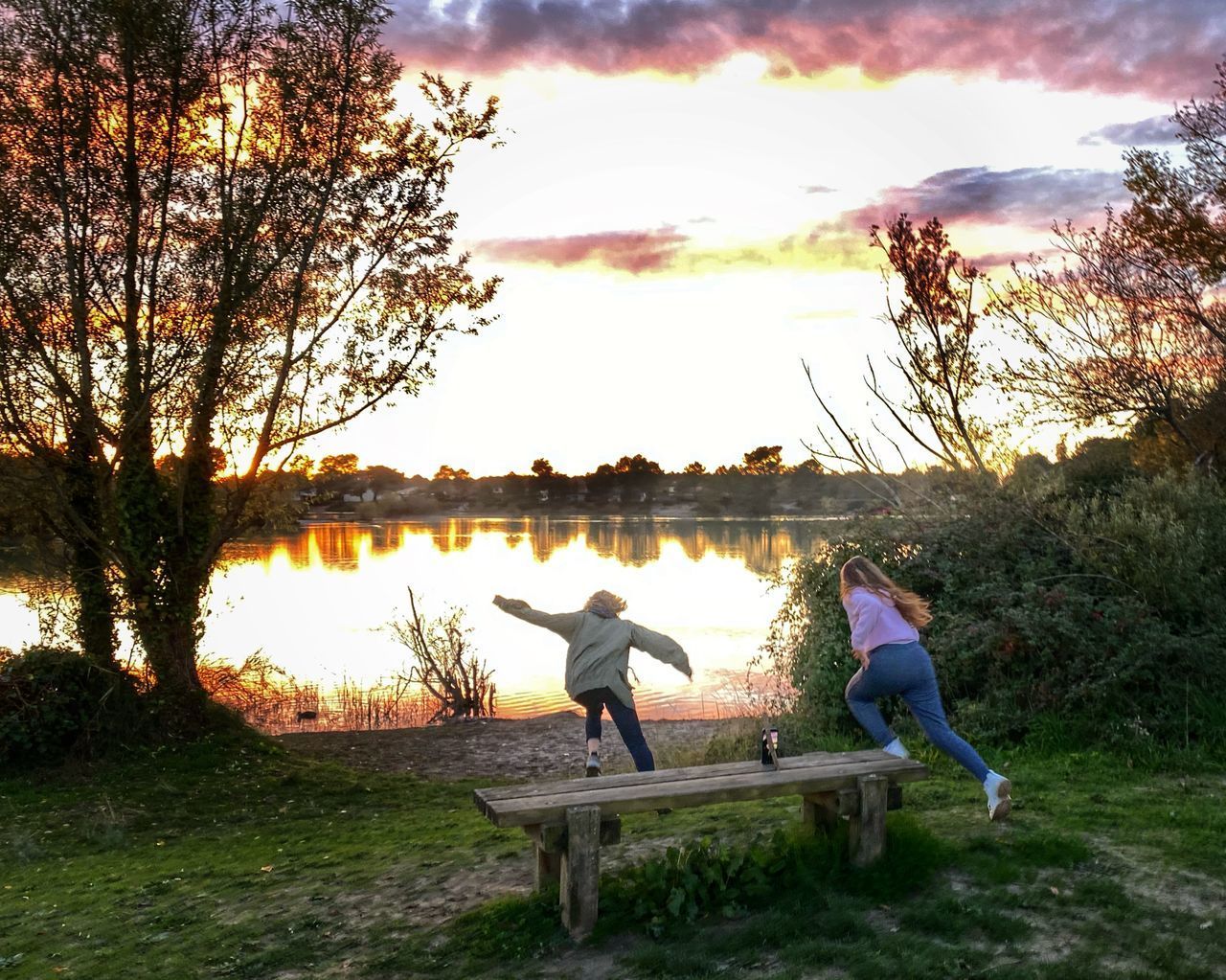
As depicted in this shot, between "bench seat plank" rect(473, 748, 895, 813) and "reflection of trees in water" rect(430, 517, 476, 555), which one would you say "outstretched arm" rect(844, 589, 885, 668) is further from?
"reflection of trees in water" rect(430, 517, 476, 555)

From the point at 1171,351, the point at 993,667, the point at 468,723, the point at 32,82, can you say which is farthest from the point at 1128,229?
the point at 32,82

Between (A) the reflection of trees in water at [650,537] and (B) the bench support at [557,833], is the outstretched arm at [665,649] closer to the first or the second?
(B) the bench support at [557,833]

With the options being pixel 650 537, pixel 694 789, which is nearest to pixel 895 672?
pixel 694 789

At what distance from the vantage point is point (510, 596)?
15383mm

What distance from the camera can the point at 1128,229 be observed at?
61.9 ft

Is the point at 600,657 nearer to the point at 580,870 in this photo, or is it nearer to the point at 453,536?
the point at 580,870

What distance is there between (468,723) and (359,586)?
28231 mm

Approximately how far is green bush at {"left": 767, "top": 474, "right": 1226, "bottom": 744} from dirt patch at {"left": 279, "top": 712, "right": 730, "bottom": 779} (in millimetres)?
2365

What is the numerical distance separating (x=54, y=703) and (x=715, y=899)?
1045 centimetres

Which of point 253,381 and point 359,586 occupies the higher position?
point 253,381

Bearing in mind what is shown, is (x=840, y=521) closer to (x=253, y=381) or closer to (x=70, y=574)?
(x=253, y=381)

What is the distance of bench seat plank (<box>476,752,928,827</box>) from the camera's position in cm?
555

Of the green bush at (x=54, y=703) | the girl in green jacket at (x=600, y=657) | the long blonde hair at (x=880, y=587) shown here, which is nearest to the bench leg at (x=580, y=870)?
the long blonde hair at (x=880, y=587)

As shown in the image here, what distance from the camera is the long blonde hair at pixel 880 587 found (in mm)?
7117
